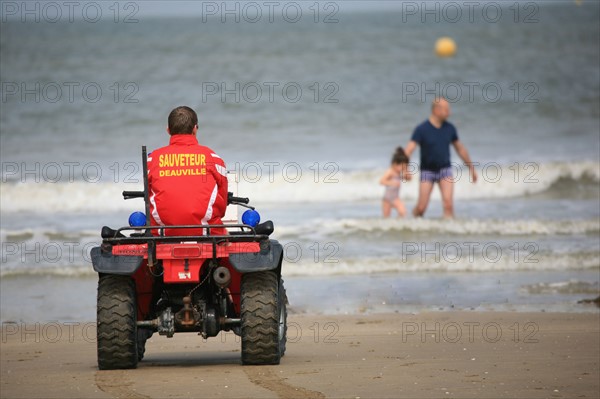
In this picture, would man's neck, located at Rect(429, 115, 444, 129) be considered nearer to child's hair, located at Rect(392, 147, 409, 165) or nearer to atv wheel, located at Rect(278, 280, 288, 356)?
child's hair, located at Rect(392, 147, 409, 165)

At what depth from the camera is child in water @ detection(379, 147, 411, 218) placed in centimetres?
1809

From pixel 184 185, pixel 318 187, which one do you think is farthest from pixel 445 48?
pixel 184 185

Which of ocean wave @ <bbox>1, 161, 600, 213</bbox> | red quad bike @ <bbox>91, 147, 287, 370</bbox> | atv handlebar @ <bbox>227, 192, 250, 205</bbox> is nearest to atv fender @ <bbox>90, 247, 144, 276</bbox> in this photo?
red quad bike @ <bbox>91, 147, 287, 370</bbox>

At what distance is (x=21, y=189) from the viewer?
71.5ft

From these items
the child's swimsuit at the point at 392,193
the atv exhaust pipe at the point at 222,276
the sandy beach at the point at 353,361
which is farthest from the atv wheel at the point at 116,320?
the child's swimsuit at the point at 392,193

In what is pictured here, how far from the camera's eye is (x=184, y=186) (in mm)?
7891

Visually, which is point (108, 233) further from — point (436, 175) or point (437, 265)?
point (436, 175)

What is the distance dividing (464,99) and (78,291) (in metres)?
24.5

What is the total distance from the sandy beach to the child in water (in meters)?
7.20

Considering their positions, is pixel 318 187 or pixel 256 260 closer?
pixel 256 260

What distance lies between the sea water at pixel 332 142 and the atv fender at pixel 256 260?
12.4 feet

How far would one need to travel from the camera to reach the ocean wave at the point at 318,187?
69.4ft

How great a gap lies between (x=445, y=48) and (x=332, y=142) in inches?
717

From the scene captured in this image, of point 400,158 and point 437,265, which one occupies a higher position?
point 400,158
